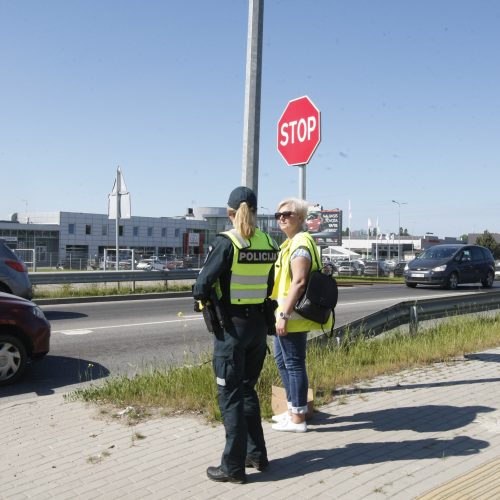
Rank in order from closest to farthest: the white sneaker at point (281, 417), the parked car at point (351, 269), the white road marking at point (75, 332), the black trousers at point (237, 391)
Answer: the black trousers at point (237, 391) < the white sneaker at point (281, 417) < the white road marking at point (75, 332) < the parked car at point (351, 269)

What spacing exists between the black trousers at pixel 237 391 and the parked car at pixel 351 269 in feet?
129

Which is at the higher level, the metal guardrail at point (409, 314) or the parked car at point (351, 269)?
the metal guardrail at point (409, 314)

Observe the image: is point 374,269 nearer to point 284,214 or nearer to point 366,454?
point 284,214

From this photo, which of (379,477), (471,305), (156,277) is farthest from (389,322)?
(156,277)

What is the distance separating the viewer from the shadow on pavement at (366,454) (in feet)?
12.3

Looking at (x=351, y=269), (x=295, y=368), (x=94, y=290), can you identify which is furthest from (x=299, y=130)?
(x=351, y=269)

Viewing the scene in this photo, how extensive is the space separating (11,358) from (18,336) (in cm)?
26

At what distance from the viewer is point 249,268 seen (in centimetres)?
372

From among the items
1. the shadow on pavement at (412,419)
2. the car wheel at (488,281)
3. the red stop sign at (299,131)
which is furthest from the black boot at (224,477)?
the car wheel at (488,281)

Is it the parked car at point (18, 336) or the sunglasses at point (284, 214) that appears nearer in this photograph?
the sunglasses at point (284, 214)

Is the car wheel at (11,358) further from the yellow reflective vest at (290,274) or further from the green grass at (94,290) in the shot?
the green grass at (94,290)

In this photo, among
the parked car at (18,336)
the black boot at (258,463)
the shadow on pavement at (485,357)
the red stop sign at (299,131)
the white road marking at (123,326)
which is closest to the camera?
the black boot at (258,463)

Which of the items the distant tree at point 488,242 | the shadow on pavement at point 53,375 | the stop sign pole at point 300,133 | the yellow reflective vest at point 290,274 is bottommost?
the shadow on pavement at point 53,375

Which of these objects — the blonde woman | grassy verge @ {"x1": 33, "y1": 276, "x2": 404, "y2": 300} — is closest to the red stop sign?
the blonde woman
